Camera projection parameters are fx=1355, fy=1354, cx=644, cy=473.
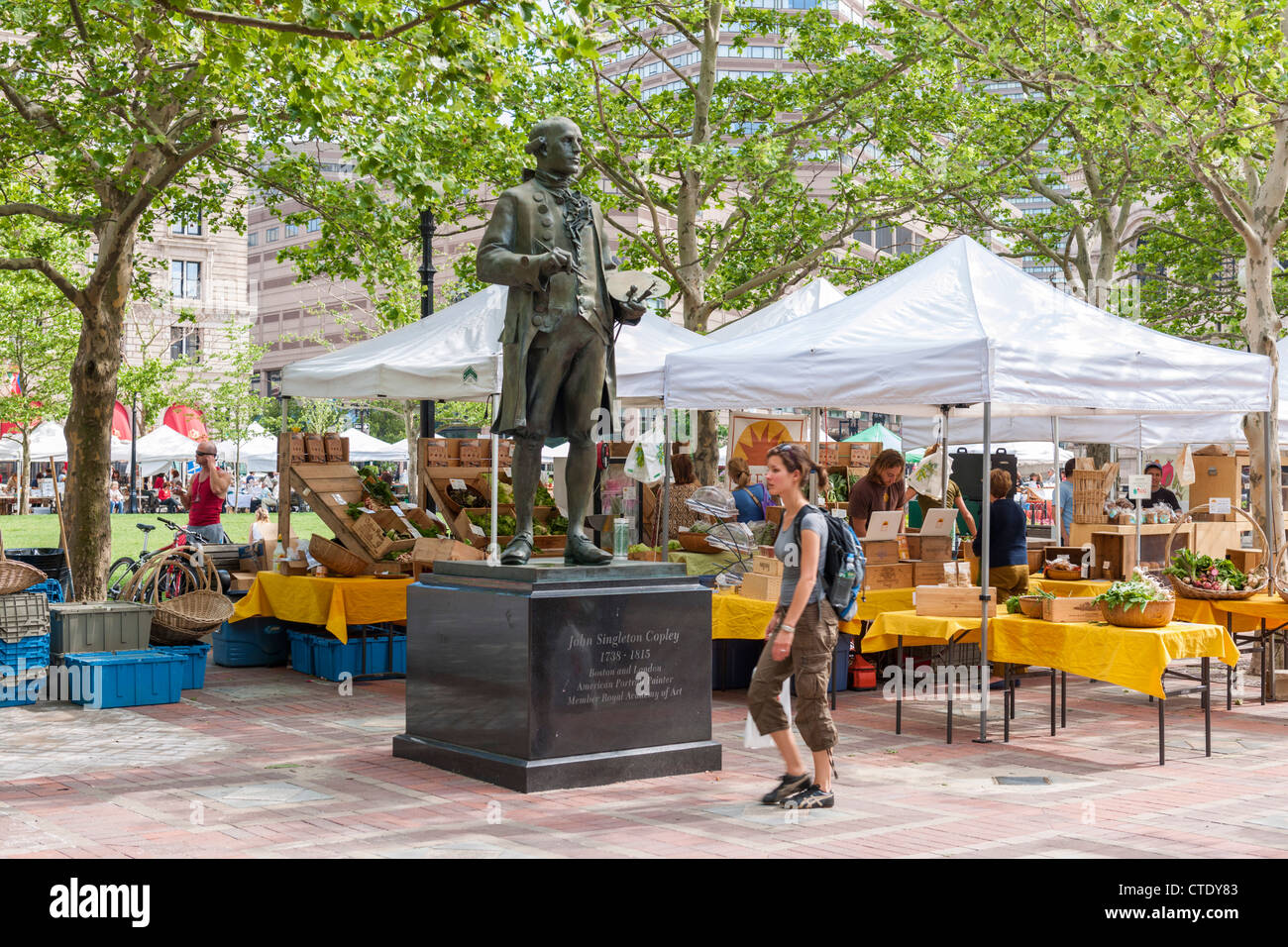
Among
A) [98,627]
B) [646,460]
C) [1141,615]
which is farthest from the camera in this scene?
[646,460]

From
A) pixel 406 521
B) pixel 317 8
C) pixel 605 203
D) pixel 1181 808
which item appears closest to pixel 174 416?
pixel 605 203

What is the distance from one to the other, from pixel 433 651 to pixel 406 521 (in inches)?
165

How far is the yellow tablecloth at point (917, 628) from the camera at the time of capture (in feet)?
30.2

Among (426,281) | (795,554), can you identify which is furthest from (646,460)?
(795,554)

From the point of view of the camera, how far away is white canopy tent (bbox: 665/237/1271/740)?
923cm

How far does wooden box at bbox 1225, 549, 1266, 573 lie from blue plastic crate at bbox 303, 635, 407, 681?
755cm

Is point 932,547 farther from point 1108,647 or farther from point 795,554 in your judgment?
point 795,554

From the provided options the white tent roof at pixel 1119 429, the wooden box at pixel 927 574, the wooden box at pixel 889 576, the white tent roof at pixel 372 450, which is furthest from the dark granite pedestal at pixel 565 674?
the white tent roof at pixel 372 450

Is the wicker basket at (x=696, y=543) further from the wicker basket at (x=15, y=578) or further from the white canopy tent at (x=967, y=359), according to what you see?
the wicker basket at (x=15, y=578)

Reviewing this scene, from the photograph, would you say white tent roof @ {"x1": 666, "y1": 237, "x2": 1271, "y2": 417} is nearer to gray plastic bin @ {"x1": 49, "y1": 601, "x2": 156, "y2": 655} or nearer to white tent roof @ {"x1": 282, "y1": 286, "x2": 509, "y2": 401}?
white tent roof @ {"x1": 282, "y1": 286, "x2": 509, "y2": 401}

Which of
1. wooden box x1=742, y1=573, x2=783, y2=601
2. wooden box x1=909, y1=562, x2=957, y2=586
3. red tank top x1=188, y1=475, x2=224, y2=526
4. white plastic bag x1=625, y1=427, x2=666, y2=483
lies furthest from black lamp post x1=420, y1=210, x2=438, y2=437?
wooden box x1=909, y1=562, x2=957, y2=586

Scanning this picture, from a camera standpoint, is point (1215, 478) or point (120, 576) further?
point (120, 576)

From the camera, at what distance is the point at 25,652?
1052 centimetres

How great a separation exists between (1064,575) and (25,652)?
8.48 m
